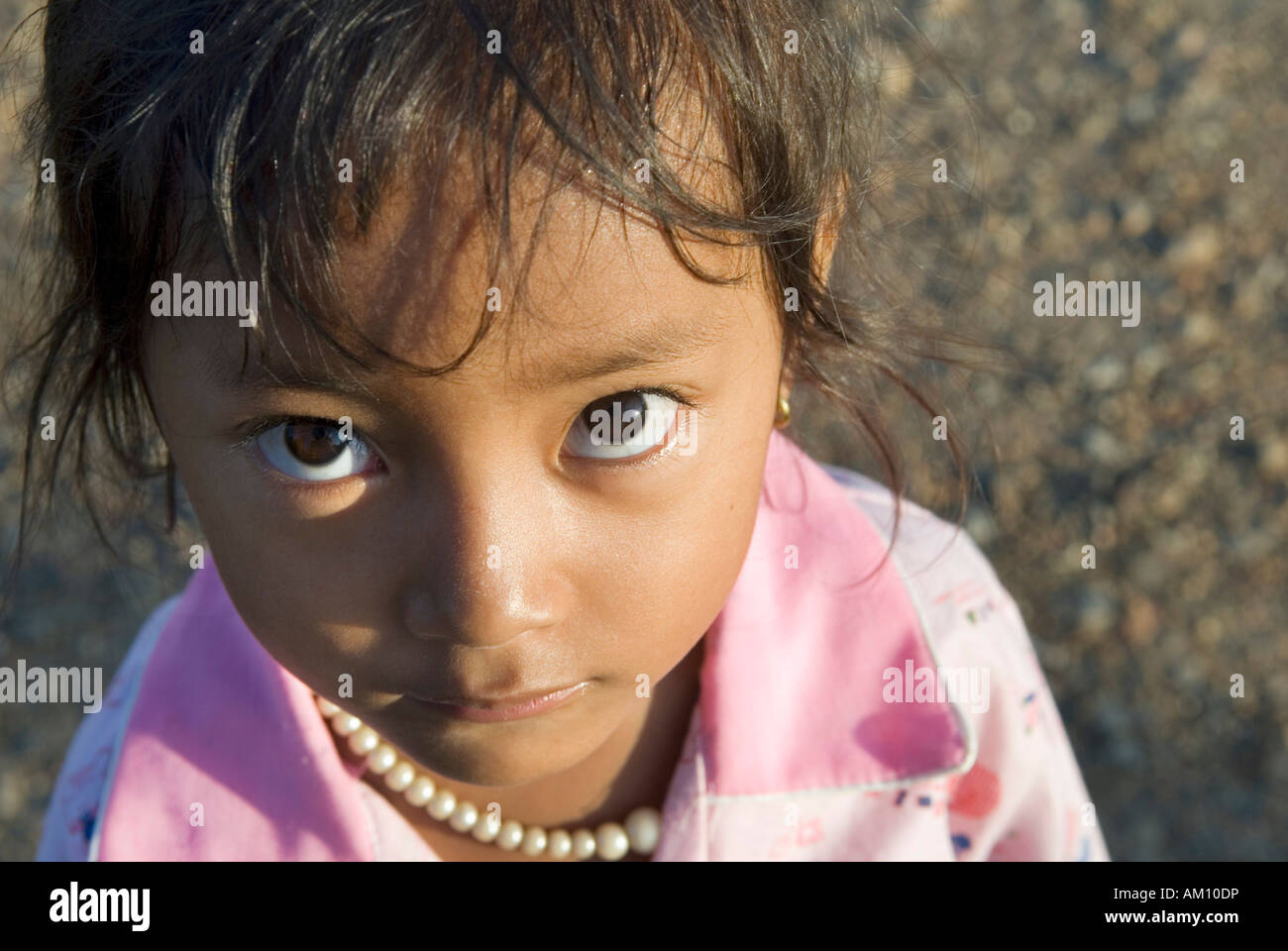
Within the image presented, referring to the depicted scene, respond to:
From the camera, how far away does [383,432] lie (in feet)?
3.14

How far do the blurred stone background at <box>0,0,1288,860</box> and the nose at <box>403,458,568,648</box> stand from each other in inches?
57.1

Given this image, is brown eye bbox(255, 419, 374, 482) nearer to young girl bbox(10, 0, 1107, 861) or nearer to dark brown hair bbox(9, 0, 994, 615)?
young girl bbox(10, 0, 1107, 861)

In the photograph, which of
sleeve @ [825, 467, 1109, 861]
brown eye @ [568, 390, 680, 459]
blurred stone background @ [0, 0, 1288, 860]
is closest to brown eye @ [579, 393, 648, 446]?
brown eye @ [568, 390, 680, 459]

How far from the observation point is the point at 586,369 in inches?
36.9

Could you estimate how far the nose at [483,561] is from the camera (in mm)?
948

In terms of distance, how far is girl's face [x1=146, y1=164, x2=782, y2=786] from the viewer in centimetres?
91

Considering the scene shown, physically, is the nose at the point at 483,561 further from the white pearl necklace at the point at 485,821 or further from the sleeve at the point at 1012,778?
the sleeve at the point at 1012,778

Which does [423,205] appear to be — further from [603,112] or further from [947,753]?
[947,753]

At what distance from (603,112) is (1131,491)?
2.08m

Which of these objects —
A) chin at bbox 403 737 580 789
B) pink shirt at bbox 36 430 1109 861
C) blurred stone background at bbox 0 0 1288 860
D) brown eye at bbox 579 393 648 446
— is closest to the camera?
brown eye at bbox 579 393 648 446

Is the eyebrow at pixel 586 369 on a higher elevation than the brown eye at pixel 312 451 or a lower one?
higher

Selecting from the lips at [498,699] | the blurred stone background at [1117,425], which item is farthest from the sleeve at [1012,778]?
the blurred stone background at [1117,425]

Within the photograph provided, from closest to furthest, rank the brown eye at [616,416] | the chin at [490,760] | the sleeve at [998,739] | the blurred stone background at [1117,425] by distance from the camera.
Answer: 1. the brown eye at [616,416]
2. the chin at [490,760]
3. the sleeve at [998,739]
4. the blurred stone background at [1117,425]

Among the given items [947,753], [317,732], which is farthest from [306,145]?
[947,753]
